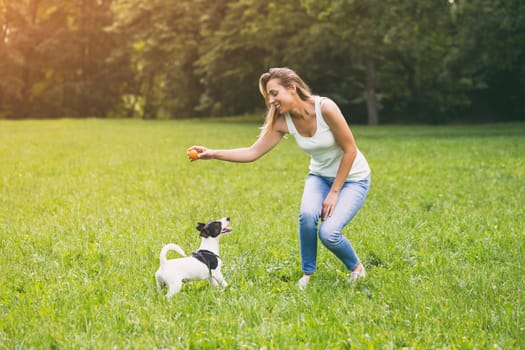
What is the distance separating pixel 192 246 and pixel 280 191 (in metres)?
4.43

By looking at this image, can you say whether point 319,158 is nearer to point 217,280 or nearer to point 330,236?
point 330,236

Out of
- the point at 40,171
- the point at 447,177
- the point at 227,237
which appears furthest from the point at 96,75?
the point at 227,237

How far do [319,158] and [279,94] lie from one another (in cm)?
75

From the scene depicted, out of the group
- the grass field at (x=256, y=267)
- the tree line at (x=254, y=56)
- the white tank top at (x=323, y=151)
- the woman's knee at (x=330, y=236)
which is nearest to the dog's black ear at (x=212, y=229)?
the grass field at (x=256, y=267)

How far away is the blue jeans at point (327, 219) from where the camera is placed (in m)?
5.14

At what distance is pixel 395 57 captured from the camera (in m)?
40.5

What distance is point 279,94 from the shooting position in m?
5.15

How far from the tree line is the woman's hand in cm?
2077

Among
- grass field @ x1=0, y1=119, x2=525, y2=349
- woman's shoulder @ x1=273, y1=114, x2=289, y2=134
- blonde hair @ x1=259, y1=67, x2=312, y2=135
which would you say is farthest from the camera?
woman's shoulder @ x1=273, y1=114, x2=289, y2=134

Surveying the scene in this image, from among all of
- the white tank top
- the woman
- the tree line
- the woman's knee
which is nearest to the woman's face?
the woman

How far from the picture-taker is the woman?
16.9 ft

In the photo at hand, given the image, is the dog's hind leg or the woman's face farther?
the woman's face

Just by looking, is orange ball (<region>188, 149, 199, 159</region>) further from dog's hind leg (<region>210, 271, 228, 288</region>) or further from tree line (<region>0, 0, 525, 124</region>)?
tree line (<region>0, 0, 525, 124</region>)

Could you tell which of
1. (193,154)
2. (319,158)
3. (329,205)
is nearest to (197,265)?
(193,154)
